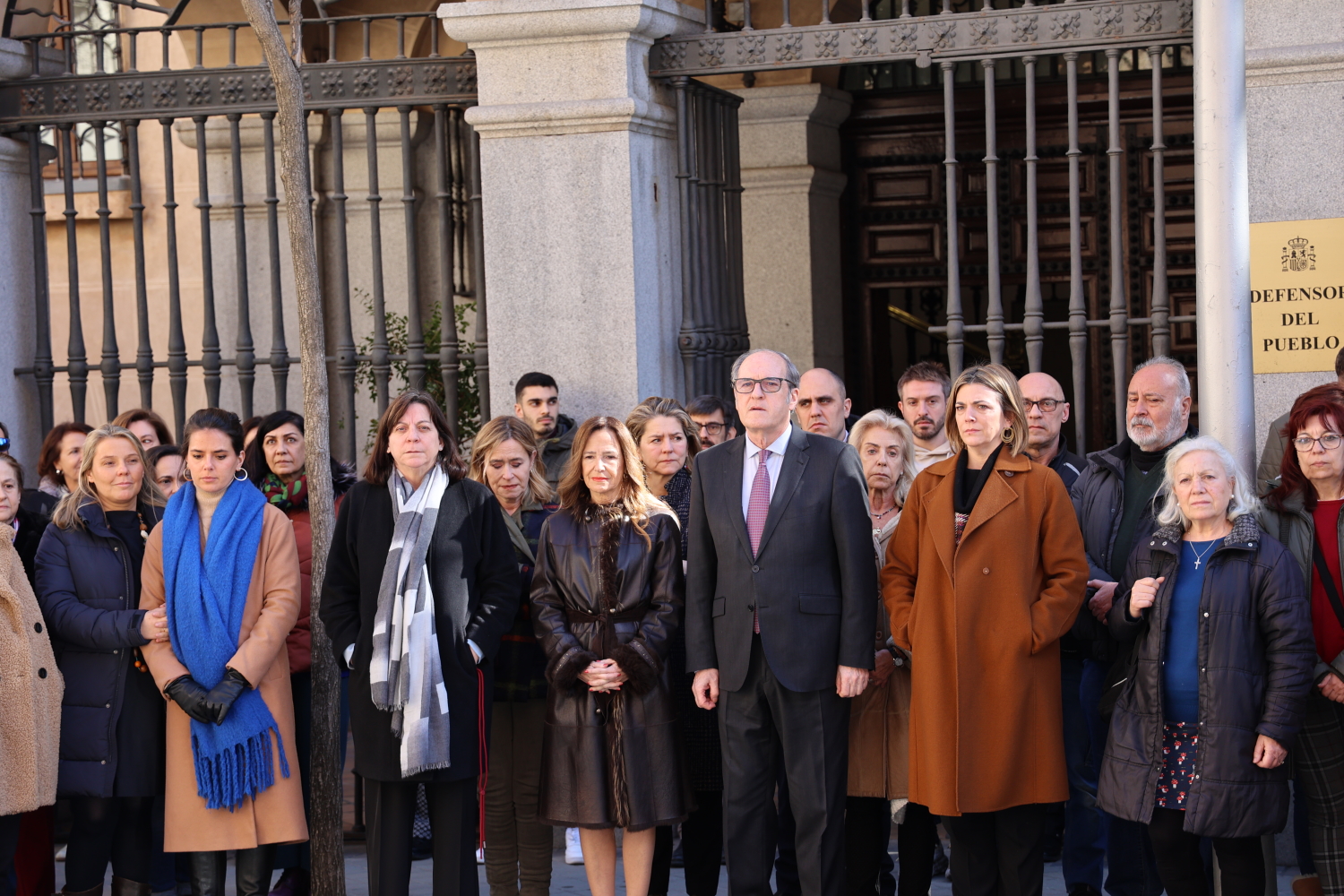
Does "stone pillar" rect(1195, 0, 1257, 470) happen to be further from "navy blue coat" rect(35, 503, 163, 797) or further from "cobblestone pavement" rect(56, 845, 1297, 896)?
"navy blue coat" rect(35, 503, 163, 797)

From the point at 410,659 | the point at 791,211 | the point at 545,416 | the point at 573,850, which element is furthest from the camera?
the point at 791,211

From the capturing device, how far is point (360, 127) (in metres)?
9.98

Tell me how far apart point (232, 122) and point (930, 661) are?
14.6 feet

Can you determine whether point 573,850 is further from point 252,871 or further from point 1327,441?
point 1327,441

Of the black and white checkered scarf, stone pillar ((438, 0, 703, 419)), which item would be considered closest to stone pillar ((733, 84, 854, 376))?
stone pillar ((438, 0, 703, 419))

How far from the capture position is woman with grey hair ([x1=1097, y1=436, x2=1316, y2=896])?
4.64m

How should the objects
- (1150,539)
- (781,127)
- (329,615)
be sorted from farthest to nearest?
(781,127), (329,615), (1150,539)

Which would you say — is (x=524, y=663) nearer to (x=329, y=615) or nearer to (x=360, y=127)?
(x=329, y=615)

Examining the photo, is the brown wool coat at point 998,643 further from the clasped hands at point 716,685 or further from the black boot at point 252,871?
the black boot at point 252,871

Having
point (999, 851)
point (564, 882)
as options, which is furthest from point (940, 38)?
point (564, 882)

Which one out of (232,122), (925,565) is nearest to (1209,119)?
(925,565)

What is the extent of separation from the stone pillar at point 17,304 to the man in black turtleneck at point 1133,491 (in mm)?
5315

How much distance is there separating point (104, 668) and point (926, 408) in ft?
10.3

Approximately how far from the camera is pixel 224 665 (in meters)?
5.49
